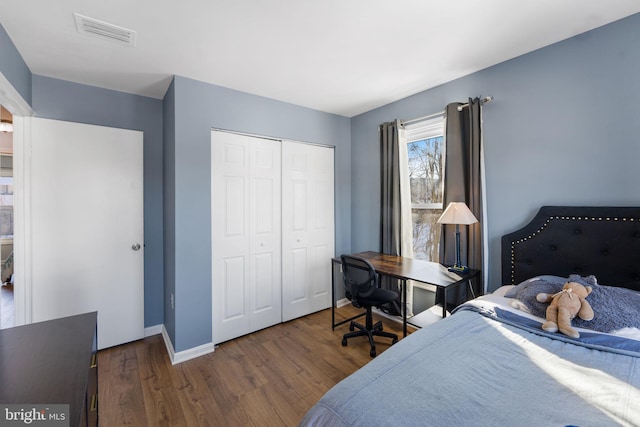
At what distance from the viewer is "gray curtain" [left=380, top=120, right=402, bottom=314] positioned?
2959mm

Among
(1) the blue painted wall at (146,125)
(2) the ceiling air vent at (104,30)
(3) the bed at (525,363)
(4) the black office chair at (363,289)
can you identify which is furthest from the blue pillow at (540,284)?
(1) the blue painted wall at (146,125)

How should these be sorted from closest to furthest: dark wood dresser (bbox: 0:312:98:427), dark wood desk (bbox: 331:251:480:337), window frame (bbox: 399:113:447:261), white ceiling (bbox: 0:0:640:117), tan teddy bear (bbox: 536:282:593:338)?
dark wood dresser (bbox: 0:312:98:427) → tan teddy bear (bbox: 536:282:593:338) → white ceiling (bbox: 0:0:640:117) → dark wood desk (bbox: 331:251:480:337) → window frame (bbox: 399:113:447:261)

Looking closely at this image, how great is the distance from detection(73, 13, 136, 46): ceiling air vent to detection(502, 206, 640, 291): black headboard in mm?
3036

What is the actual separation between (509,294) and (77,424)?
7.13ft

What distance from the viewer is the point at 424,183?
2.94 metres

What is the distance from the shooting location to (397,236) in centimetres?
297

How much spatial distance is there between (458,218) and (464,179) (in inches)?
16.9

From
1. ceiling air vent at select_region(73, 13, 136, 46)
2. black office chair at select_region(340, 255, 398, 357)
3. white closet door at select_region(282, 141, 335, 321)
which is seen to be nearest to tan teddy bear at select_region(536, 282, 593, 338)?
black office chair at select_region(340, 255, 398, 357)

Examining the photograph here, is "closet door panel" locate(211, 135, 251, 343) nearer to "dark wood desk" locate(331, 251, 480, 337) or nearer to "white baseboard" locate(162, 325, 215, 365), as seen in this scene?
"white baseboard" locate(162, 325, 215, 365)

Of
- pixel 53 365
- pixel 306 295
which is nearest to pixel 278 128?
pixel 306 295

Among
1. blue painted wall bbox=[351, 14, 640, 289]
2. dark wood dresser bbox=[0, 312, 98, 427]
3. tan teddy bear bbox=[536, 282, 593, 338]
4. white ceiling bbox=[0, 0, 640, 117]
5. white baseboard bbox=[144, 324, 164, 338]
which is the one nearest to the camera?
dark wood dresser bbox=[0, 312, 98, 427]

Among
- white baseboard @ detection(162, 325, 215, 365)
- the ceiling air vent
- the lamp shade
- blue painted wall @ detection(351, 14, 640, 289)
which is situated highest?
the ceiling air vent

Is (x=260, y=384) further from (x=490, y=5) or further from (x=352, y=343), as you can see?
(x=490, y=5)

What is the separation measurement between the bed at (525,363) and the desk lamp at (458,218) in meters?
0.50
